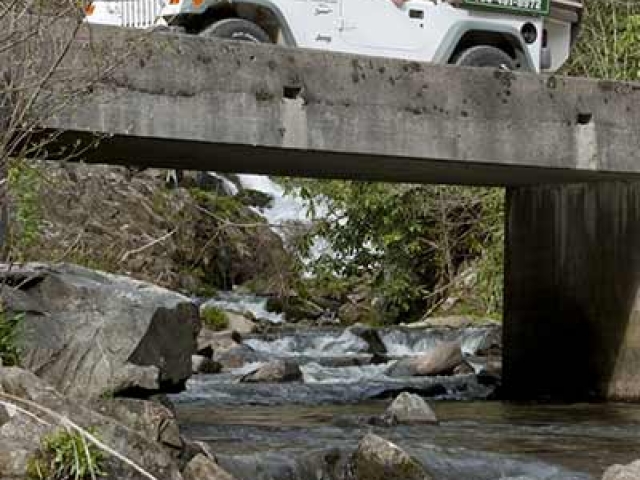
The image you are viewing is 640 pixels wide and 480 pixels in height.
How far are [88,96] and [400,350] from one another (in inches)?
439

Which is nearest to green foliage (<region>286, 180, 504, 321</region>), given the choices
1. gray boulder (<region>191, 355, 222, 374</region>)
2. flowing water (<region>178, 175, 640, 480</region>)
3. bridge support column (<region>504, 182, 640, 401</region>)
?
flowing water (<region>178, 175, 640, 480</region>)

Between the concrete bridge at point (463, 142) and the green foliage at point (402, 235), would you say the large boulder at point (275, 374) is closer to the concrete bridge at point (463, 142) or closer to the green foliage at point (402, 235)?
the concrete bridge at point (463, 142)

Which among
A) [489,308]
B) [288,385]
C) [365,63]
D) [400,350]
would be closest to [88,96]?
[365,63]

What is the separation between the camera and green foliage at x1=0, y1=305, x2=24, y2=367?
27.4 feet

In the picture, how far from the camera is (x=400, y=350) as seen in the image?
778 inches

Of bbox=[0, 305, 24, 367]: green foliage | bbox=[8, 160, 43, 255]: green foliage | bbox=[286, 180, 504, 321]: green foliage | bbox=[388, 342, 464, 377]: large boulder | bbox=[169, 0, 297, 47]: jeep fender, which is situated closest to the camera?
bbox=[0, 305, 24, 367]: green foliage

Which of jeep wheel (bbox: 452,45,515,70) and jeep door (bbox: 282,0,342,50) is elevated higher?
jeep door (bbox: 282,0,342,50)

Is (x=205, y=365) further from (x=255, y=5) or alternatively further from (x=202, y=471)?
(x=202, y=471)

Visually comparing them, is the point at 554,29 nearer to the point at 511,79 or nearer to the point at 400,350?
the point at 511,79

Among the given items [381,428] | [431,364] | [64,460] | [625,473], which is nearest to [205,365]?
[431,364]

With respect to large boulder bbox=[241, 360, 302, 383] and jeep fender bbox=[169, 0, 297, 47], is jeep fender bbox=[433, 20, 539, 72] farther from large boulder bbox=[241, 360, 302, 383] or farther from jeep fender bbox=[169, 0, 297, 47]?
large boulder bbox=[241, 360, 302, 383]

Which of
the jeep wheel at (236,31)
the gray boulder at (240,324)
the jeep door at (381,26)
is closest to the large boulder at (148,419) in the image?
the jeep wheel at (236,31)

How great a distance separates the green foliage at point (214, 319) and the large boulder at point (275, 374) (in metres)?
4.71

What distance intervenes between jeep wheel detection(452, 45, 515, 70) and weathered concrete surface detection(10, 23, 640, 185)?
2.67 feet
